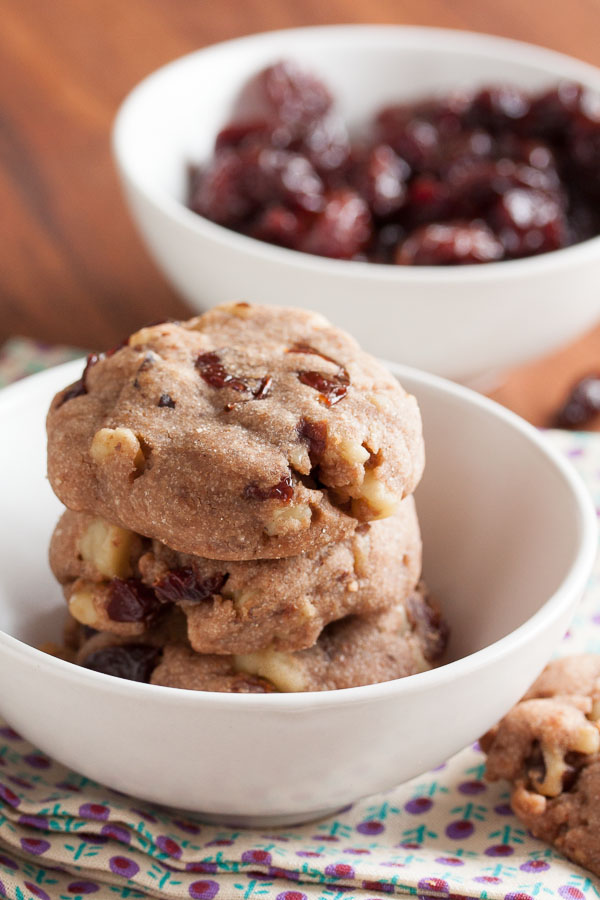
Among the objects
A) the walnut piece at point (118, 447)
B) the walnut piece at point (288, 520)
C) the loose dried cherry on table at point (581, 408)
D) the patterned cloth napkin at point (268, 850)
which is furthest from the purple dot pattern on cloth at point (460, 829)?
the loose dried cherry on table at point (581, 408)

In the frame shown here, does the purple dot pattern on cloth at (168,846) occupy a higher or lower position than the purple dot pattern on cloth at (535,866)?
higher

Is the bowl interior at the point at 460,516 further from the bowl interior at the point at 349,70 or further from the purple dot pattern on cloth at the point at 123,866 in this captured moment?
the bowl interior at the point at 349,70

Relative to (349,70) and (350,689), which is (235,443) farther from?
(349,70)

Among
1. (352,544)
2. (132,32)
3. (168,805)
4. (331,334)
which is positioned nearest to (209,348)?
(331,334)

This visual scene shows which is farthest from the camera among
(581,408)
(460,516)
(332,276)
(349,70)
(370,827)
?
(349,70)

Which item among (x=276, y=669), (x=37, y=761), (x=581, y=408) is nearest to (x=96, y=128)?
(x=581, y=408)

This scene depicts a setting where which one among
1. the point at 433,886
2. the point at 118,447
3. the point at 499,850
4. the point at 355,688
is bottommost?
the point at 499,850
